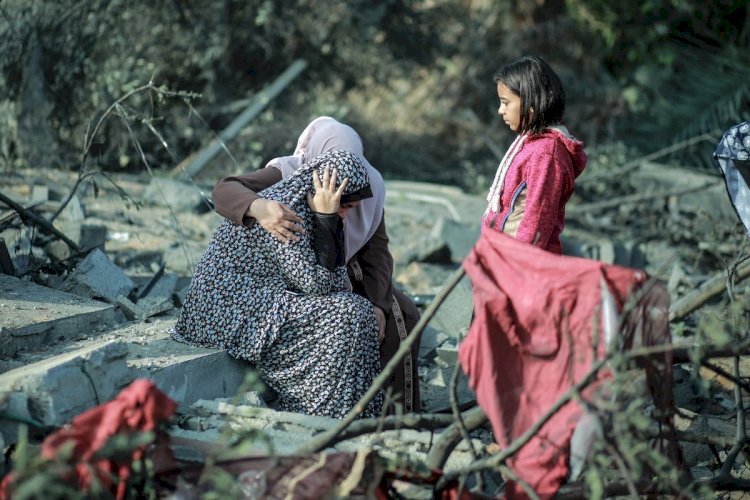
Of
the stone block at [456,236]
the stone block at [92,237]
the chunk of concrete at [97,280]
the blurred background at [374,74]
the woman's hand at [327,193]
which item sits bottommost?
the chunk of concrete at [97,280]

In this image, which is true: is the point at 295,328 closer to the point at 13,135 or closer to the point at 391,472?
the point at 391,472

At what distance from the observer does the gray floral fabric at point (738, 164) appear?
11.5 feet

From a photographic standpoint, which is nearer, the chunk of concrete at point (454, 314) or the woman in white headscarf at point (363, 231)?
the woman in white headscarf at point (363, 231)

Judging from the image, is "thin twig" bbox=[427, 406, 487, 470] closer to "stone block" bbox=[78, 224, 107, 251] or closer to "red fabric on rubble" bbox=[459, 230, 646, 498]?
"red fabric on rubble" bbox=[459, 230, 646, 498]

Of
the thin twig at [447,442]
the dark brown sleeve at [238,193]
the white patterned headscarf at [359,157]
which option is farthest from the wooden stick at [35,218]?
the thin twig at [447,442]

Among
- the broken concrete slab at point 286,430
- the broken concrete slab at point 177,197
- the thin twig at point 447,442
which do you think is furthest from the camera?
the broken concrete slab at point 177,197

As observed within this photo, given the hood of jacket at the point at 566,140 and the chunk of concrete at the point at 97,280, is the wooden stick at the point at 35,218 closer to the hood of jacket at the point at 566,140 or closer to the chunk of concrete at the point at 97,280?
the chunk of concrete at the point at 97,280

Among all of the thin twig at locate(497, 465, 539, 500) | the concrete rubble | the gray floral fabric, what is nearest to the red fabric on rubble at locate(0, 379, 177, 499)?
the concrete rubble

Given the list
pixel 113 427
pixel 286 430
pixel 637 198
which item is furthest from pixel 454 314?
pixel 637 198

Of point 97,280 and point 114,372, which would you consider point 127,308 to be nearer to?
point 97,280

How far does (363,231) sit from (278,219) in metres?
0.53

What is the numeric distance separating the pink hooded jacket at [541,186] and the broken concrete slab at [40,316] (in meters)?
1.85

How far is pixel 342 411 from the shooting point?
3781 millimetres

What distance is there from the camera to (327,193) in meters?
3.74
